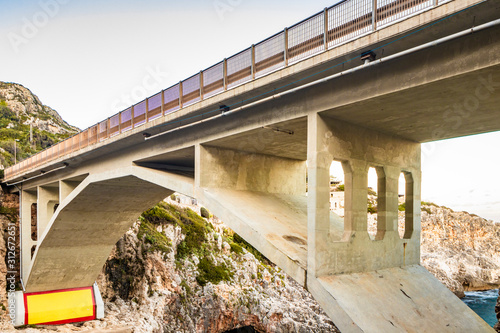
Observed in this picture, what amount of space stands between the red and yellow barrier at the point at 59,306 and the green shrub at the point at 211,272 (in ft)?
30.6

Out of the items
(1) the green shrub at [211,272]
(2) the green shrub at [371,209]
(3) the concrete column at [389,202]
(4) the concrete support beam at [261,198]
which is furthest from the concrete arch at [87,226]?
(2) the green shrub at [371,209]

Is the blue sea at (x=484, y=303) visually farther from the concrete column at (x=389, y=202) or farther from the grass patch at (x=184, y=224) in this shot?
the concrete column at (x=389, y=202)

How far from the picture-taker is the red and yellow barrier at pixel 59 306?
1057 inches

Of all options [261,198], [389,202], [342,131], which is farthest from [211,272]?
[342,131]

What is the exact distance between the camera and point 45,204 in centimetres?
2750

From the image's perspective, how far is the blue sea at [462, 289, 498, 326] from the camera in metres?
47.3

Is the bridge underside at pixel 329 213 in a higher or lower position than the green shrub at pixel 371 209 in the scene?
higher

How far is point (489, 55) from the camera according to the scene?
7141 millimetres

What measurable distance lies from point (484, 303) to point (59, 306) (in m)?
51.0

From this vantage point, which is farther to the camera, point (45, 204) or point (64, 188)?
point (45, 204)

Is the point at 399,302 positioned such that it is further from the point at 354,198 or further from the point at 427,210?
the point at 427,210

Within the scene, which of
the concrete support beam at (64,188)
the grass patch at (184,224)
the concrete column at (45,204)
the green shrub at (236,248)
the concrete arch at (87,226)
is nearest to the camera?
the concrete arch at (87,226)
